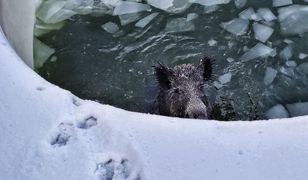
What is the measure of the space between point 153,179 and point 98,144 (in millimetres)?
250

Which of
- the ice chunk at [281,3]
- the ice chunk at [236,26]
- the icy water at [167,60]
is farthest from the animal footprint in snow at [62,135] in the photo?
the ice chunk at [281,3]

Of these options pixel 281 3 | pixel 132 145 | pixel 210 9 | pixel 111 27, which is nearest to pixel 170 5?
pixel 210 9

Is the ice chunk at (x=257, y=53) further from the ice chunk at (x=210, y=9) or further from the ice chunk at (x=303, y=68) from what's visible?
the ice chunk at (x=210, y=9)

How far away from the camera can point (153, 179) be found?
1.94 meters

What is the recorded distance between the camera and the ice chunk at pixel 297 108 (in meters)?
3.59

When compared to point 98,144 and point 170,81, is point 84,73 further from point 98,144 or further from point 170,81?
point 98,144

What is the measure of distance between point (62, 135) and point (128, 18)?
7.33 ft

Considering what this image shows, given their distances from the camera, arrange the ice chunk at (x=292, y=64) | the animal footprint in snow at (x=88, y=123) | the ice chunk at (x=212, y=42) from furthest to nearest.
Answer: the ice chunk at (x=212, y=42) → the ice chunk at (x=292, y=64) → the animal footprint in snow at (x=88, y=123)

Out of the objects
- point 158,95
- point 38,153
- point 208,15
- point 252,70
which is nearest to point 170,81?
point 158,95

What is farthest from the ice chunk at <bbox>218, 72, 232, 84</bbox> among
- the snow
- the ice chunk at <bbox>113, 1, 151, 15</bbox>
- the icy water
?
the snow

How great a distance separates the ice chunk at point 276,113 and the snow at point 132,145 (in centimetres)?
153

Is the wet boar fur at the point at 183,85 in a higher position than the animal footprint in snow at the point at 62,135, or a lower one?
lower

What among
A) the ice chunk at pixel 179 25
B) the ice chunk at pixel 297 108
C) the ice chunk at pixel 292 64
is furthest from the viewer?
the ice chunk at pixel 179 25

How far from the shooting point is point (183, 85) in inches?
128
